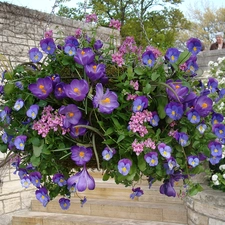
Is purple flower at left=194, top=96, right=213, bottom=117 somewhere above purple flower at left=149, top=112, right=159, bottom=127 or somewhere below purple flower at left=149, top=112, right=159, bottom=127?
above

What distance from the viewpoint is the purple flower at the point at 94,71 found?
3.05 ft

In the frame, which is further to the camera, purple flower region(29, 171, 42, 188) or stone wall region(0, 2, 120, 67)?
stone wall region(0, 2, 120, 67)

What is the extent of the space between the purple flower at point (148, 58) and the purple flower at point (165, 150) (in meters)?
0.22

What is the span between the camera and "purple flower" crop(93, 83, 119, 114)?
896mm

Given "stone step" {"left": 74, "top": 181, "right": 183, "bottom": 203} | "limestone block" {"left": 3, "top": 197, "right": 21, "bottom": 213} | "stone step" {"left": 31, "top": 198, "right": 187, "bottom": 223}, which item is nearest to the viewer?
"stone step" {"left": 31, "top": 198, "right": 187, "bottom": 223}

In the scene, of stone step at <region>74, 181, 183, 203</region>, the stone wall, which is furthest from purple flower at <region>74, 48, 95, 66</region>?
the stone wall

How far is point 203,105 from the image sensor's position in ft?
3.08

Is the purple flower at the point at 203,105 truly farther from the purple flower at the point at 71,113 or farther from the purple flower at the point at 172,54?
the purple flower at the point at 71,113

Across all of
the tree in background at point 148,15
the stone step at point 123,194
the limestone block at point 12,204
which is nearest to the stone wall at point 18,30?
the limestone block at point 12,204

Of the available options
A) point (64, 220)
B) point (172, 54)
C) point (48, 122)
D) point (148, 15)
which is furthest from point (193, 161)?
point (148, 15)

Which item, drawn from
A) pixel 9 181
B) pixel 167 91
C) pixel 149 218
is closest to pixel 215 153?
pixel 167 91

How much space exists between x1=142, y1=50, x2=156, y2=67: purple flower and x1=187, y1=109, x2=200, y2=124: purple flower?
0.17 meters

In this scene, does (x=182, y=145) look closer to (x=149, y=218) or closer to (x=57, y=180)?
(x=57, y=180)

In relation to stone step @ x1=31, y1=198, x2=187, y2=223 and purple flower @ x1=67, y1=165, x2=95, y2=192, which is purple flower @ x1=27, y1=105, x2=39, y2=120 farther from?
stone step @ x1=31, y1=198, x2=187, y2=223
